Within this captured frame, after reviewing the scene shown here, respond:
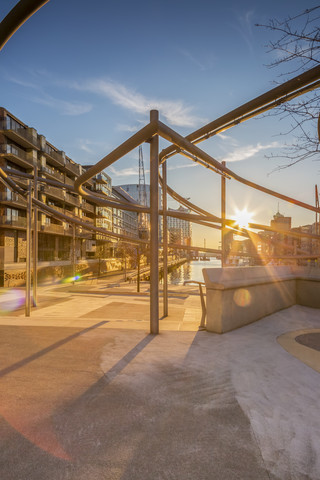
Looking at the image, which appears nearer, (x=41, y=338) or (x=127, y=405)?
(x=127, y=405)

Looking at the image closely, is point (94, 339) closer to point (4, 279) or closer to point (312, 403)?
point (312, 403)

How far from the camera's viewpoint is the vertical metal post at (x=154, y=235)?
5312mm

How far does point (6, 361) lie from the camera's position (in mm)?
3875

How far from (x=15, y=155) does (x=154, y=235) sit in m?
33.1

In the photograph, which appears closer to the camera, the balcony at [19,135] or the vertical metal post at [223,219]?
the vertical metal post at [223,219]

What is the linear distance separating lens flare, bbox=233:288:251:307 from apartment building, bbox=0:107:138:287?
1911 centimetres

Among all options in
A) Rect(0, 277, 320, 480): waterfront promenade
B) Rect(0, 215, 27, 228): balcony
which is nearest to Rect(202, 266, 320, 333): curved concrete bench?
Rect(0, 277, 320, 480): waterfront promenade

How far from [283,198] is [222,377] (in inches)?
305

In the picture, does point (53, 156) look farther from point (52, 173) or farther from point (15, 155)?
point (15, 155)

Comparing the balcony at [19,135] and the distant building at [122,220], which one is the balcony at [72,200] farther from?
the distant building at [122,220]

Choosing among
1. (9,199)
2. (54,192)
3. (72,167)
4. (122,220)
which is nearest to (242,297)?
(9,199)

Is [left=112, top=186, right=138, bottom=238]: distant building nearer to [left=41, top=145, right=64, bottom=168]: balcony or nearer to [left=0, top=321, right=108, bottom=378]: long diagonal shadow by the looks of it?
[left=41, top=145, right=64, bottom=168]: balcony

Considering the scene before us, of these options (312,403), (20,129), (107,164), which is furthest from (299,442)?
(20,129)

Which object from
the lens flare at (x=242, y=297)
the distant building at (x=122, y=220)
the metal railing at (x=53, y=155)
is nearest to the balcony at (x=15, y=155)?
the metal railing at (x=53, y=155)
